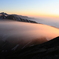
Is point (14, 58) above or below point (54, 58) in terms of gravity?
below

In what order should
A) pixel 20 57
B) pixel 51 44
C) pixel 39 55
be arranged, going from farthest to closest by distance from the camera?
1. pixel 51 44
2. pixel 20 57
3. pixel 39 55

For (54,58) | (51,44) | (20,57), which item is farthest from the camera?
(51,44)

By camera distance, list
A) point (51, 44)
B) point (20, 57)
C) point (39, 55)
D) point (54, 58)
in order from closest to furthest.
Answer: point (54, 58), point (39, 55), point (20, 57), point (51, 44)

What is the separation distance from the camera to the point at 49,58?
144 meters

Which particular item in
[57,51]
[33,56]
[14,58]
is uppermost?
[57,51]

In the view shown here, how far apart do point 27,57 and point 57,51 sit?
3400 centimetres

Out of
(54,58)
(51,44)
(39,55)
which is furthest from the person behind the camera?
(51,44)

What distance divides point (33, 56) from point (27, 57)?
7.26 metres

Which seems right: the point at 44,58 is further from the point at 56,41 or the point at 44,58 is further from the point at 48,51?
the point at 56,41

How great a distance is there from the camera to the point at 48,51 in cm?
15200

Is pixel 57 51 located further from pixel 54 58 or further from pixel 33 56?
pixel 33 56

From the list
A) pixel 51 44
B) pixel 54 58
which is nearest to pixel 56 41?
pixel 51 44

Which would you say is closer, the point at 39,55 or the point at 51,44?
the point at 39,55

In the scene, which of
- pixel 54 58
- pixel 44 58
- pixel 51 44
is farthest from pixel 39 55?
pixel 51 44
